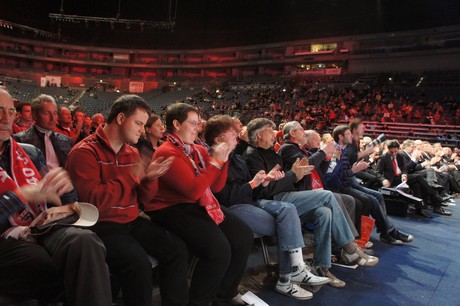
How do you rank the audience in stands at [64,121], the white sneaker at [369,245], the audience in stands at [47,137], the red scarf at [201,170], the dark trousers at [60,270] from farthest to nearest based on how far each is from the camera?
the white sneaker at [369,245]
the audience in stands at [64,121]
the audience in stands at [47,137]
the red scarf at [201,170]
the dark trousers at [60,270]

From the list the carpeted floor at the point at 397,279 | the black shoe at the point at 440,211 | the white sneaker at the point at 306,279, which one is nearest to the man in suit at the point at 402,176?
the black shoe at the point at 440,211

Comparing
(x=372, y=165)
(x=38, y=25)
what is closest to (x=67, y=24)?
(x=38, y=25)

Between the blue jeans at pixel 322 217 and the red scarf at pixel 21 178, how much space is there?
2044 mm

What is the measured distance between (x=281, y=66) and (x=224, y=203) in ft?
104

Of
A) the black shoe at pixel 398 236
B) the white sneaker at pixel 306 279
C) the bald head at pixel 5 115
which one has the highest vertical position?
the bald head at pixel 5 115

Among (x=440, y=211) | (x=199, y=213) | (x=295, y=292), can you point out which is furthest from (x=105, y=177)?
(x=440, y=211)

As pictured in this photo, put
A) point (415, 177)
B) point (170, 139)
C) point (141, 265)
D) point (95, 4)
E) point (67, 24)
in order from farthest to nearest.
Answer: point (67, 24)
point (95, 4)
point (415, 177)
point (170, 139)
point (141, 265)

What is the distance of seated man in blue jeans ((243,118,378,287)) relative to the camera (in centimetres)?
310

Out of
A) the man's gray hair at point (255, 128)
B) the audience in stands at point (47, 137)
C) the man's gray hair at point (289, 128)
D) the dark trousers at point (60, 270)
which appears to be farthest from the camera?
the man's gray hair at point (289, 128)

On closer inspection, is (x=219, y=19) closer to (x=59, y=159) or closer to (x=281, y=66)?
(x=281, y=66)

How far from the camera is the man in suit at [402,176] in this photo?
6105mm

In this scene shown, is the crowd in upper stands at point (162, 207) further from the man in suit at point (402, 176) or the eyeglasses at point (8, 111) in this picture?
the man in suit at point (402, 176)

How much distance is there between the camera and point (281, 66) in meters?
33.2

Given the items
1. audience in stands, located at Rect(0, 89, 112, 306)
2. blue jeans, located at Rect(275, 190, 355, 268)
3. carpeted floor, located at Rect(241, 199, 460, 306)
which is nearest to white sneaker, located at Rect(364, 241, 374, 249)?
carpeted floor, located at Rect(241, 199, 460, 306)
